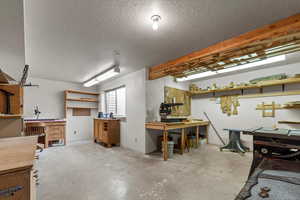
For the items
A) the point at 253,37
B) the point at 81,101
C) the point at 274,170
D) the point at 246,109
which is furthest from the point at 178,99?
the point at 81,101

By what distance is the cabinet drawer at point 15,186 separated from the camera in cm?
86

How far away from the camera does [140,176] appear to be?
2.61 meters

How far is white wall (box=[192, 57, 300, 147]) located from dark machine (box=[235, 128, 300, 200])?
277 centimetres

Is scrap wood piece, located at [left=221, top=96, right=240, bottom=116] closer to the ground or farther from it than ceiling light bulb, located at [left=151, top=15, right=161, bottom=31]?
closer to the ground

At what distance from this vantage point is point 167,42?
2619mm

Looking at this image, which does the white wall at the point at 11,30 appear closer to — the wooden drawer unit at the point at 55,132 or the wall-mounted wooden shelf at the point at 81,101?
the wooden drawer unit at the point at 55,132

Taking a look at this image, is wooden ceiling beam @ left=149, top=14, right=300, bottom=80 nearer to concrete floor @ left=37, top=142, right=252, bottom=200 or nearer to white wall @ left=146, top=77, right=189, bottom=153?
white wall @ left=146, top=77, right=189, bottom=153

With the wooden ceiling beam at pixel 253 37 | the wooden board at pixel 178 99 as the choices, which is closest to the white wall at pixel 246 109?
the wooden board at pixel 178 99

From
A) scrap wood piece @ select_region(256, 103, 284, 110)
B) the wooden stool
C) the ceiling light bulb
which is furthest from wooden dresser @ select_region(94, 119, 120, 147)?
scrap wood piece @ select_region(256, 103, 284, 110)

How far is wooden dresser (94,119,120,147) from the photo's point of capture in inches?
188

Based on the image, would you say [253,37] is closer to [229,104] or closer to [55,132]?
[229,104]

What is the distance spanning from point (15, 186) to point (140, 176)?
6.73ft

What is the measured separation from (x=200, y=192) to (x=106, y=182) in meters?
1.55

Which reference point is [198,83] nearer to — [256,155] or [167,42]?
[167,42]
